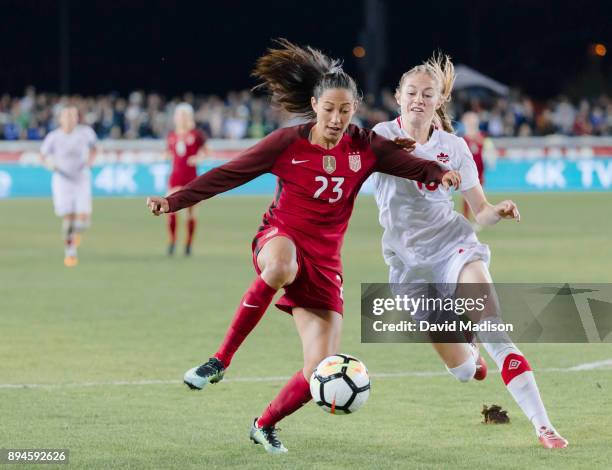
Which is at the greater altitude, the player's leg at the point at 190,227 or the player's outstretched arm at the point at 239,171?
the player's outstretched arm at the point at 239,171

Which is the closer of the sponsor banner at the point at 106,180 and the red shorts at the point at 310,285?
the red shorts at the point at 310,285

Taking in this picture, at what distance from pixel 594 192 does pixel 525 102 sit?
27.4ft

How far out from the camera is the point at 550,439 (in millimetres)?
6719

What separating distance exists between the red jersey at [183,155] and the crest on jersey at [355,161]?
12.5m

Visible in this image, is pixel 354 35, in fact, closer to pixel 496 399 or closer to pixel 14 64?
pixel 14 64

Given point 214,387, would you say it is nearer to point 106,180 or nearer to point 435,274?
point 435,274

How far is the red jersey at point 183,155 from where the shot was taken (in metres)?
19.2

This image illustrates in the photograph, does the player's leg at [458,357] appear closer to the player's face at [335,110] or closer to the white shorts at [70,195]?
the player's face at [335,110]

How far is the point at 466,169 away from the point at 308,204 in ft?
3.41

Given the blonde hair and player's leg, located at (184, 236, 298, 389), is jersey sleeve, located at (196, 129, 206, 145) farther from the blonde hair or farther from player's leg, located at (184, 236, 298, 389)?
player's leg, located at (184, 236, 298, 389)

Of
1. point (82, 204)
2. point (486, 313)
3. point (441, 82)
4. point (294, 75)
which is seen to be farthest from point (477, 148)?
point (486, 313)

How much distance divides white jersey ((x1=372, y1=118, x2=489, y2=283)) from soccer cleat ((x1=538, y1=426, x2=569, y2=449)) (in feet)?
3.19

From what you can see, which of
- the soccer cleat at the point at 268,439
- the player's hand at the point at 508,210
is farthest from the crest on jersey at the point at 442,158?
the soccer cleat at the point at 268,439

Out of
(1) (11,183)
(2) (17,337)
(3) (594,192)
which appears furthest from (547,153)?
(2) (17,337)
